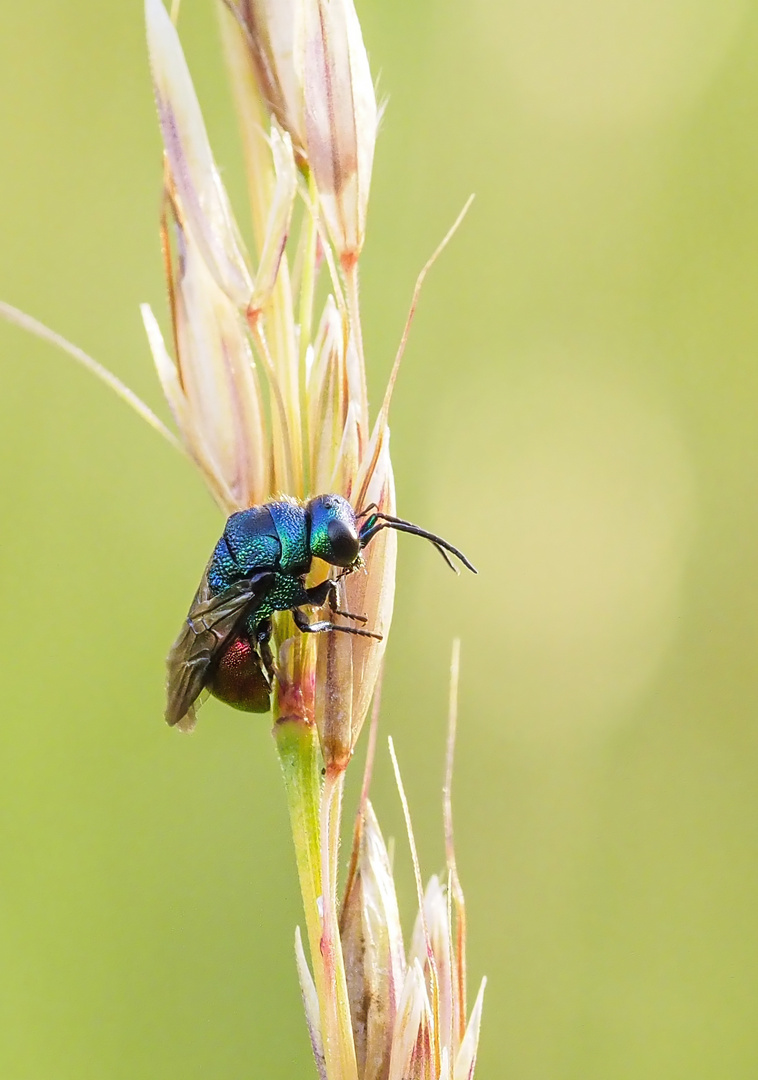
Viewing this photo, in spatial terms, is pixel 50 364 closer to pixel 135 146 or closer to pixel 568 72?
pixel 135 146

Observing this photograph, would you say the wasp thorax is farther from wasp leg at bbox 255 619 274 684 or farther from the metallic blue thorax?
wasp leg at bbox 255 619 274 684

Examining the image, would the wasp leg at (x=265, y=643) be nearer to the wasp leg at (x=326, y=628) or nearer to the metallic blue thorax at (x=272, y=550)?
the metallic blue thorax at (x=272, y=550)

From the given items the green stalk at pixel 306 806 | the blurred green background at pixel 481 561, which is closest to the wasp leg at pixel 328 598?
the green stalk at pixel 306 806

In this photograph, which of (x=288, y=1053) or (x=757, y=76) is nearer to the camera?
(x=288, y=1053)

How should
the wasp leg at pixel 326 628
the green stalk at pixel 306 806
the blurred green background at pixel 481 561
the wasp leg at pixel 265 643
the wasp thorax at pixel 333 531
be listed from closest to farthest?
the green stalk at pixel 306 806 < the wasp leg at pixel 326 628 < the wasp thorax at pixel 333 531 < the wasp leg at pixel 265 643 < the blurred green background at pixel 481 561

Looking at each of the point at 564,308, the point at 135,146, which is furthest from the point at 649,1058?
the point at 135,146

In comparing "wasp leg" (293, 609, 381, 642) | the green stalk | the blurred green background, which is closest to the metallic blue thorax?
"wasp leg" (293, 609, 381, 642)
